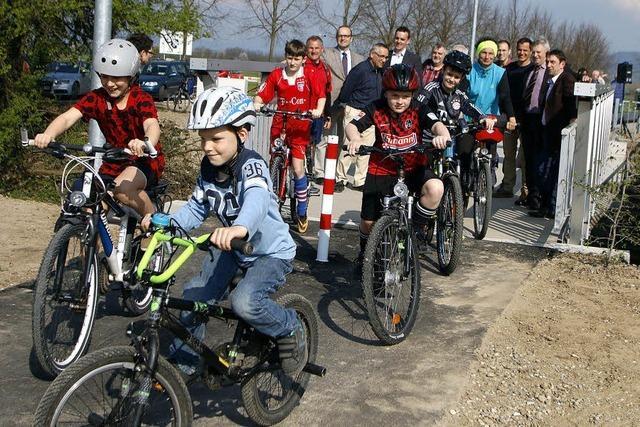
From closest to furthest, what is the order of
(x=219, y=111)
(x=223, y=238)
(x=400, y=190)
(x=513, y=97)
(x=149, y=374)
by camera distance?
(x=149, y=374) < (x=223, y=238) < (x=219, y=111) < (x=400, y=190) < (x=513, y=97)

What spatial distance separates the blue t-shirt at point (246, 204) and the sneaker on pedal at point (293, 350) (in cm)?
41

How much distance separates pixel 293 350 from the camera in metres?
4.40

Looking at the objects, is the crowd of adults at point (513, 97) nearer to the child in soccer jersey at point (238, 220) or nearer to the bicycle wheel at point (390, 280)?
the bicycle wheel at point (390, 280)

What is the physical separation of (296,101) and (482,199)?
2383 millimetres

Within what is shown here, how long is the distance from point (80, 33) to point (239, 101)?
318 inches

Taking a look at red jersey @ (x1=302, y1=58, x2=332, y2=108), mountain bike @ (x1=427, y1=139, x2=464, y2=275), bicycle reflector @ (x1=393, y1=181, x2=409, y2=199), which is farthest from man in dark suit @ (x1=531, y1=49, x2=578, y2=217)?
bicycle reflector @ (x1=393, y1=181, x2=409, y2=199)

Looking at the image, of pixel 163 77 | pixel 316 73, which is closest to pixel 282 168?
pixel 316 73

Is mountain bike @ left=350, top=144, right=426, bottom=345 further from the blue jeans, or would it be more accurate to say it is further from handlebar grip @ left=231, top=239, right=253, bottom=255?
handlebar grip @ left=231, top=239, right=253, bottom=255

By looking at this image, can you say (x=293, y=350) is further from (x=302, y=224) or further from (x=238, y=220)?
(x=302, y=224)

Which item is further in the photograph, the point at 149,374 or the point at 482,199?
the point at 482,199

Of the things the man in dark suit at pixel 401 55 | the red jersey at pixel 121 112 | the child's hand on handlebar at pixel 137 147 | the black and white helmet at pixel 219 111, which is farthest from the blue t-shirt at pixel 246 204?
the man in dark suit at pixel 401 55

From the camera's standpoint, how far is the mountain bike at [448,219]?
7.39 meters

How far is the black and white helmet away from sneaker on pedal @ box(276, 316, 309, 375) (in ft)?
3.61

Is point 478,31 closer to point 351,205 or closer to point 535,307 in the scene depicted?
point 351,205
